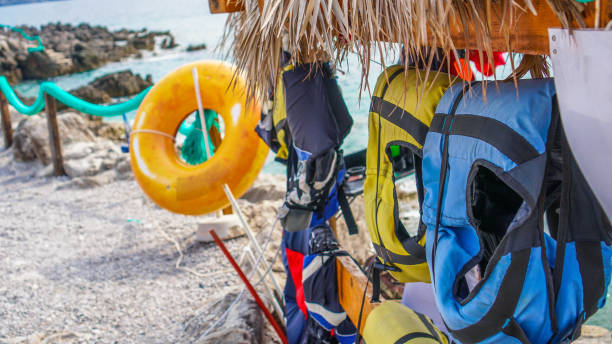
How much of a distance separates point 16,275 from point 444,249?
338 centimetres

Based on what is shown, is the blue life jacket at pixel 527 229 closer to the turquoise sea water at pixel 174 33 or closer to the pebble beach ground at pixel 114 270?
the turquoise sea water at pixel 174 33

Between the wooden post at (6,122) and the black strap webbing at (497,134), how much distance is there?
6.51 metres

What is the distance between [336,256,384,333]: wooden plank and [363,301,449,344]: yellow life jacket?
0.89ft

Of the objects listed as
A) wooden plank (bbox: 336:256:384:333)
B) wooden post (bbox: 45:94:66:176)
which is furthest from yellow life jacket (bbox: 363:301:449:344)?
wooden post (bbox: 45:94:66:176)

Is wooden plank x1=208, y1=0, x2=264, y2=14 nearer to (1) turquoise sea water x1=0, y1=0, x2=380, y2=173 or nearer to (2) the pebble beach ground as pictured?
(1) turquoise sea water x1=0, y1=0, x2=380, y2=173

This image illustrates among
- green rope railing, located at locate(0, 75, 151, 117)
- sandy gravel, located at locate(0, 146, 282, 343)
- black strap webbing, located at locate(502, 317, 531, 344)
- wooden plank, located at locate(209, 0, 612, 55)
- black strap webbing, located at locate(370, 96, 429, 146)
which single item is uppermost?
wooden plank, located at locate(209, 0, 612, 55)

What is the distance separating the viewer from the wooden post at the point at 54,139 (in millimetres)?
4980

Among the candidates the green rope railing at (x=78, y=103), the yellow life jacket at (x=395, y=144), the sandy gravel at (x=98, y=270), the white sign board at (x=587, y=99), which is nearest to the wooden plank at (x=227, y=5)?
the yellow life jacket at (x=395, y=144)

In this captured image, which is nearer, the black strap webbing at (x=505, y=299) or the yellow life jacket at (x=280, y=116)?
the black strap webbing at (x=505, y=299)

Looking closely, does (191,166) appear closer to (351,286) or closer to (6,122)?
(351,286)

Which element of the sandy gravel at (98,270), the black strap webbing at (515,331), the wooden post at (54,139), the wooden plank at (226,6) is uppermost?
the wooden plank at (226,6)

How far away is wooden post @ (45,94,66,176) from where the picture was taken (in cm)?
498

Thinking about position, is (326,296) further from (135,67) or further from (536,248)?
(135,67)

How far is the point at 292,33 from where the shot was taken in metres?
1.09
